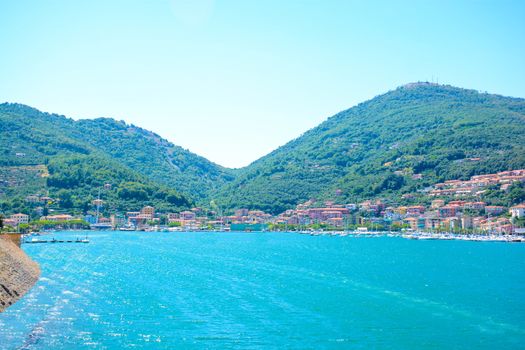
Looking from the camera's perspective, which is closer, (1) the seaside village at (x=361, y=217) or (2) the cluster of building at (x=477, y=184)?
(1) the seaside village at (x=361, y=217)

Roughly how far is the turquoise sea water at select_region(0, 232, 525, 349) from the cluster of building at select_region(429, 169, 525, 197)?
6907 centimetres

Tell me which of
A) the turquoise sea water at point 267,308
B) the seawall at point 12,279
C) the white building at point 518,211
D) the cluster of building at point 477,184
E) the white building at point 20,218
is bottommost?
the turquoise sea water at point 267,308

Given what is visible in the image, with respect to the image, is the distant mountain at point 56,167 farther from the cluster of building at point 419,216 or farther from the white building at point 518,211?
the white building at point 518,211

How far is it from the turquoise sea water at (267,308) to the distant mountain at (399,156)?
89.5m

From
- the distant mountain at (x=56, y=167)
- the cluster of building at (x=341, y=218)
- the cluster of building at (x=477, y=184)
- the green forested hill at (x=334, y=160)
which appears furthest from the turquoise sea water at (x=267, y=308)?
the green forested hill at (x=334, y=160)

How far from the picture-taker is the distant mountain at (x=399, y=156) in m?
132

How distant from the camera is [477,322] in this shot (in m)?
24.4

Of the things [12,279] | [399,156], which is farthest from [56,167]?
[12,279]

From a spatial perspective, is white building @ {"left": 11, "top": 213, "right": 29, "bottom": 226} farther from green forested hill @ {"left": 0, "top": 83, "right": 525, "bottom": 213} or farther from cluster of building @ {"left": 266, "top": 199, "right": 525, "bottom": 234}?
cluster of building @ {"left": 266, "top": 199, "right": 525, "bottom": 234}

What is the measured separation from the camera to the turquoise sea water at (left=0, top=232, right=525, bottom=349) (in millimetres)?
21188

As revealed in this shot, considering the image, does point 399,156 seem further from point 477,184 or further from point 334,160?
point 477,184

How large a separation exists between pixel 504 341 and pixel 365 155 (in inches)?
6095

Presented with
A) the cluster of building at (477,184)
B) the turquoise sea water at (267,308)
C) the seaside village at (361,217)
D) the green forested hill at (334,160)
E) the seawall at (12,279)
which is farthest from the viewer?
the green forested hill at (334,160)

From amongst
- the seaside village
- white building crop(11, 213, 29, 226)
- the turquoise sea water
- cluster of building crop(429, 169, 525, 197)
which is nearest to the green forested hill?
cluster of building crop(429, 169, 525, 197)
